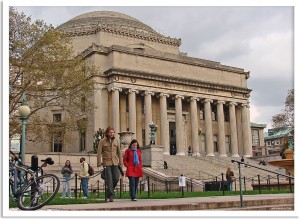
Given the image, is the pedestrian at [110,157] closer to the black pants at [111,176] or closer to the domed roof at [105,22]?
the black pants at [111,176]

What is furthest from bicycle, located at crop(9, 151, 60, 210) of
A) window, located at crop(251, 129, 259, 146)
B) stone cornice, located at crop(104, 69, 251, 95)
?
window, located at crop(251, 129, 259, 146)

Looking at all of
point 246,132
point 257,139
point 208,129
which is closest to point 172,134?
point 208,129

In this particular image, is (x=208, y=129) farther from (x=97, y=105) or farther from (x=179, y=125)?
(x=97, y=105)

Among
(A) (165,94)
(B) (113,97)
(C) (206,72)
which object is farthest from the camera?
(C) (206,72)

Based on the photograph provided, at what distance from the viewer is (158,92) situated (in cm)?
5034

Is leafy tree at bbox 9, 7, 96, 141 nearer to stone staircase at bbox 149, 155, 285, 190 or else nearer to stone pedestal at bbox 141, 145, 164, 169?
stone pedestal at bbox 141, 145, 164, 169

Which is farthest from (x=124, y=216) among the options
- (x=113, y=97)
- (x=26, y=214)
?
(x=113, y=97)

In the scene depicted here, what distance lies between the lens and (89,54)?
165 ft

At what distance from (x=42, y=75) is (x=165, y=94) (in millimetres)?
25487

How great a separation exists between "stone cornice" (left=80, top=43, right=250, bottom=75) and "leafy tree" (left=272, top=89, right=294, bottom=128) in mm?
12664

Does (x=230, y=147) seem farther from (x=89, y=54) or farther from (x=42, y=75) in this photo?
(x=42, y=75)

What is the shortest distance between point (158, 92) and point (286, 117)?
14.2 m

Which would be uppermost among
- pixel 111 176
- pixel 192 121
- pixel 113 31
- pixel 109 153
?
pixel 113 31
